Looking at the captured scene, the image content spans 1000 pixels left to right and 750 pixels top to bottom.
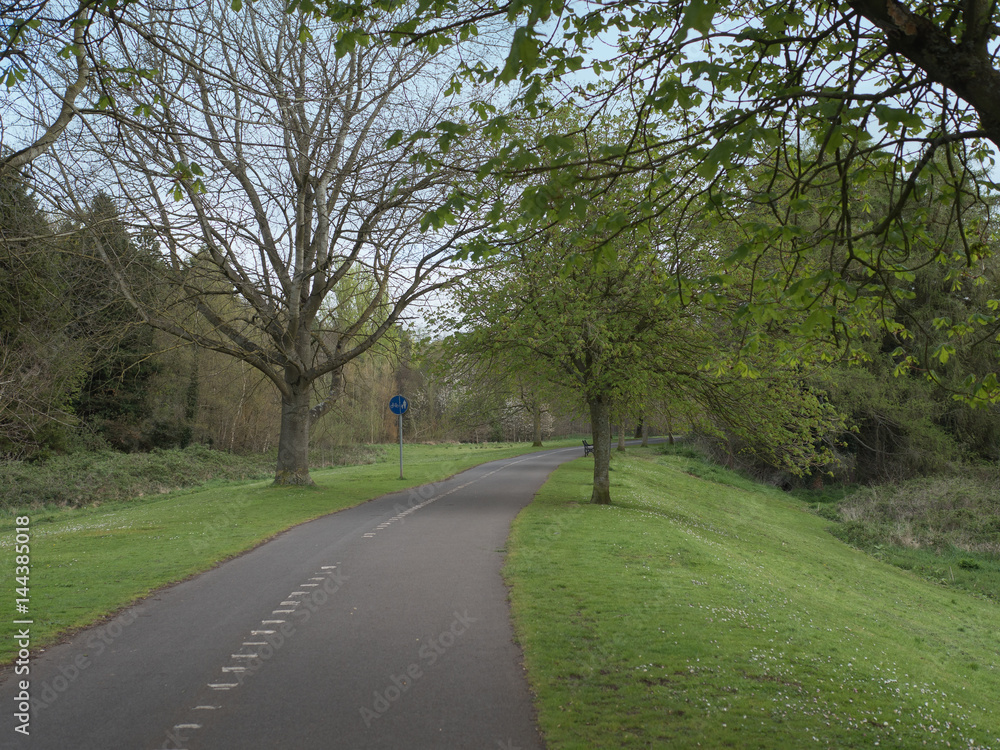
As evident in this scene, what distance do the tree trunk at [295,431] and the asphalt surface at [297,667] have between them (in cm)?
1058

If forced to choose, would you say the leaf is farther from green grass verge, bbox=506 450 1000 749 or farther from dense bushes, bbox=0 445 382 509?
dense bushes, bbox=0 445 382 509

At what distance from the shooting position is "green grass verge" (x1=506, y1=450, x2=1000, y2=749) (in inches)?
193

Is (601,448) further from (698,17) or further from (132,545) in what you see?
(698,17)

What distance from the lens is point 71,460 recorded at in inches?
1066

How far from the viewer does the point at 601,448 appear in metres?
18.7

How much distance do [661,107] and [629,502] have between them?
48.1 feet

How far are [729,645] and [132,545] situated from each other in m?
9.72

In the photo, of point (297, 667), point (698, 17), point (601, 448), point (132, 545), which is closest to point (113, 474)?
point (132, 545)

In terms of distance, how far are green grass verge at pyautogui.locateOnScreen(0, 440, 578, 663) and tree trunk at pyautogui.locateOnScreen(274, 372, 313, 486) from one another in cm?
88

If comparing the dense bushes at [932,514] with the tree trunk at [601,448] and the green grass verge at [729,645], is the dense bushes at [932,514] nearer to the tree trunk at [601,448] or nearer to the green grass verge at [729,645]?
the green grass verge at [729,645]

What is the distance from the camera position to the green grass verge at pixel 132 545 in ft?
24.3

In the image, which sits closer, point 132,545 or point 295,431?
point 132,545

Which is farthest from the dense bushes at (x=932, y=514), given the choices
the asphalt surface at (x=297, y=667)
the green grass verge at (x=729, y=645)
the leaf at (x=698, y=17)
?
the leaf at (x=698, y=17)

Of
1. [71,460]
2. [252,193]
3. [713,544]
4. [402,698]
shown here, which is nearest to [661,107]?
[402,698]
